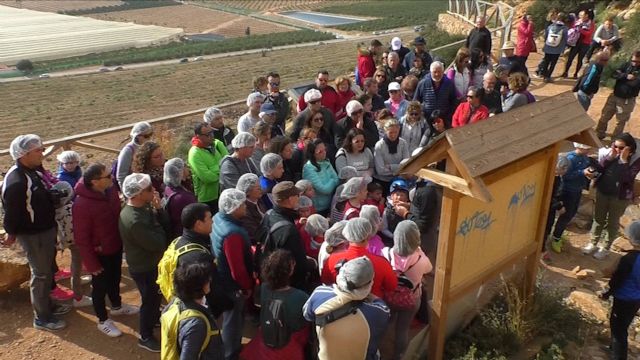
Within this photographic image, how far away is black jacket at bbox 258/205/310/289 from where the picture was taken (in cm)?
422

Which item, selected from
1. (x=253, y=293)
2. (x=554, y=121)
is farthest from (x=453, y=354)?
(x=554, y=121)

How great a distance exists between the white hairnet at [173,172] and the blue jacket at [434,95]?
4.17m

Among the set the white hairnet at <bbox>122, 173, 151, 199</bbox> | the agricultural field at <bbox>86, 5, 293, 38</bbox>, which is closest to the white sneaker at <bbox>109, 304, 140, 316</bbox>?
the white hairnet at <bbox>122, 173, 151, 199</bbox>

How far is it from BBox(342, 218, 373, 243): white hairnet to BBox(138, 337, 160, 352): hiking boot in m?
2.22

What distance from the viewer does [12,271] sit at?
5.57 metres

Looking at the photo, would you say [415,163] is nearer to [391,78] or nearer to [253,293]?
[253,293]

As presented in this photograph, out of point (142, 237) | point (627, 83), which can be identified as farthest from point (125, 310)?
point (627, 83)

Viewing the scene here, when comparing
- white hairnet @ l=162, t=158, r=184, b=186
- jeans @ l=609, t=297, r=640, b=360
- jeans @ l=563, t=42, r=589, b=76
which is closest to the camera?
jeans @ l=609, t=297, r=640, b=360

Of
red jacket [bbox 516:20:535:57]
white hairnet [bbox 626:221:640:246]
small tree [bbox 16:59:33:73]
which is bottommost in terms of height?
small tree [bbox 16:59:33:73]

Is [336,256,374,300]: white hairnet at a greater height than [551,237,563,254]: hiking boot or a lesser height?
greater

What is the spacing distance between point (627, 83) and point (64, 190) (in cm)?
850

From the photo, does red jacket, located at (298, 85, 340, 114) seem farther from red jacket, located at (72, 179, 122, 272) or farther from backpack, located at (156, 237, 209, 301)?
backpack, located at (156, 237, 209, 301)

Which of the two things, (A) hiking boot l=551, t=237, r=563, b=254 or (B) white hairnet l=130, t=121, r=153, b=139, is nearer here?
(B) white hairnet l=130, t=121, r=153, b=139

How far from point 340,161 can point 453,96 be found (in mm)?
Answer: 2657
